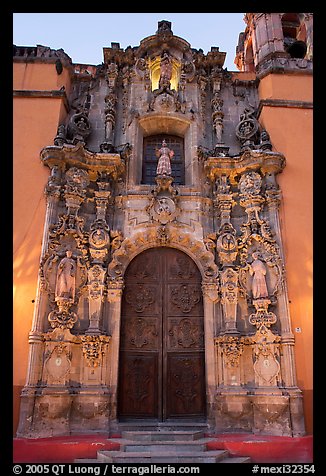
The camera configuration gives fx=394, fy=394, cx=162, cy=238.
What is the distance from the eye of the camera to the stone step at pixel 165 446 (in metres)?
6.67

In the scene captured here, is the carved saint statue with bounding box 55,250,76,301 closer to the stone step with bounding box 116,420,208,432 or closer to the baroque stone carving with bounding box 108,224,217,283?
the baroque stone carving with bounding box 108,224,217,283

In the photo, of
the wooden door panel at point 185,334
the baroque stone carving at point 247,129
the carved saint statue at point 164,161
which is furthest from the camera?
the baroque stone carving at point 247,129

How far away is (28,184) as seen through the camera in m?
9.43

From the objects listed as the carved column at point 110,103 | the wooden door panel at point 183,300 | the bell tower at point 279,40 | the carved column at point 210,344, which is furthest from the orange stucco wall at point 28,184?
the bell tower at point 279,40

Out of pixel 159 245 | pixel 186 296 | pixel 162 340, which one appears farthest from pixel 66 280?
pixel 186 296

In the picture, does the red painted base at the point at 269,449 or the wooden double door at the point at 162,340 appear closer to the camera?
the red painted base at the point at 269,449

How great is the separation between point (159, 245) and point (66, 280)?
93.4 inches

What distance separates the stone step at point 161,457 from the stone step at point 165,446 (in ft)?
0.85

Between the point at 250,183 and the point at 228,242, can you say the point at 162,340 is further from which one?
the point at 250,183

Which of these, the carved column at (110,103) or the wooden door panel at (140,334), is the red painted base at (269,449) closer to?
the wooden door panel at (140,334)

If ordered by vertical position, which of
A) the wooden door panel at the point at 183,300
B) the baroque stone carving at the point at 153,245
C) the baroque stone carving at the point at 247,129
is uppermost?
the baroque stone carving at the point at 247,129

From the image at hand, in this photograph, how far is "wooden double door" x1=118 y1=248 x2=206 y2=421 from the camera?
27.9 ft

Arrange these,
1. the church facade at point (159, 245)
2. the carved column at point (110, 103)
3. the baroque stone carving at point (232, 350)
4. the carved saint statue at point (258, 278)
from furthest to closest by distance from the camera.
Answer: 1. the carved column at point (110, 103)
2. the carved saint statue at point (258, 278)
3. the baroque stone carving at point (232, 350)
4. the church facade at point (159, 245)
